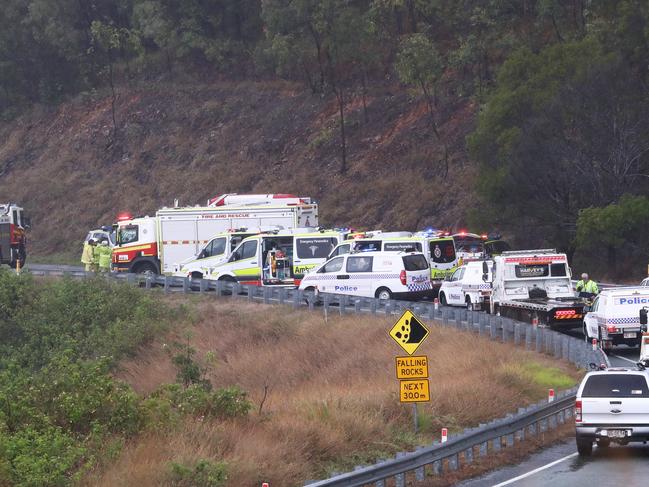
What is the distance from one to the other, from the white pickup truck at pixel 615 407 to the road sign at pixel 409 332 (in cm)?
293

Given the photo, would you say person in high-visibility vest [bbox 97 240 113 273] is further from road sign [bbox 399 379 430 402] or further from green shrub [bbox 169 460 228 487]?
green shrub [bbox 169 460 228 487]

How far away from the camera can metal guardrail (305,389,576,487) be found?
644 inches

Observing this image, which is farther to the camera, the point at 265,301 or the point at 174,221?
the point at 174,221

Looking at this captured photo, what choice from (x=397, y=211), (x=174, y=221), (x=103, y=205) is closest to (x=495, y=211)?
(x=397, y=211)

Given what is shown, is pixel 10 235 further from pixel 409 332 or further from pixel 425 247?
pixel 409 332

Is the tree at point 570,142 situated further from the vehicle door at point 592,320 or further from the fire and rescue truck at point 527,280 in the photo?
the vehicle door at point 592,320

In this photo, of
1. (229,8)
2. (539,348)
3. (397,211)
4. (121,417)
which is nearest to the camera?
(121,417)

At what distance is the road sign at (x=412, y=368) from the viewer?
20.3 metres

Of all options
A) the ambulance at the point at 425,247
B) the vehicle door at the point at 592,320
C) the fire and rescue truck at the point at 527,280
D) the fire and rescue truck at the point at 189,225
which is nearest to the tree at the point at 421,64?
the fire and rescue truck at the point at 189,225

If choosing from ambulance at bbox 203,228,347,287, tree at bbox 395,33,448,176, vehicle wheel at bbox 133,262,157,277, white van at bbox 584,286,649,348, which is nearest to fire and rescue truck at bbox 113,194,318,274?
vehicle wheel at bbox 133,262,157,277

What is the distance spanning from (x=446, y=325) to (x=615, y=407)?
15.8 metres

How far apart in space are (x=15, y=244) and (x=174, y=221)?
41.6ft

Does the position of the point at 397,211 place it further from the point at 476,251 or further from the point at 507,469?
the point at 507,469

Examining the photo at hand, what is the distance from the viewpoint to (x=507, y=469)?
64.2 ft
